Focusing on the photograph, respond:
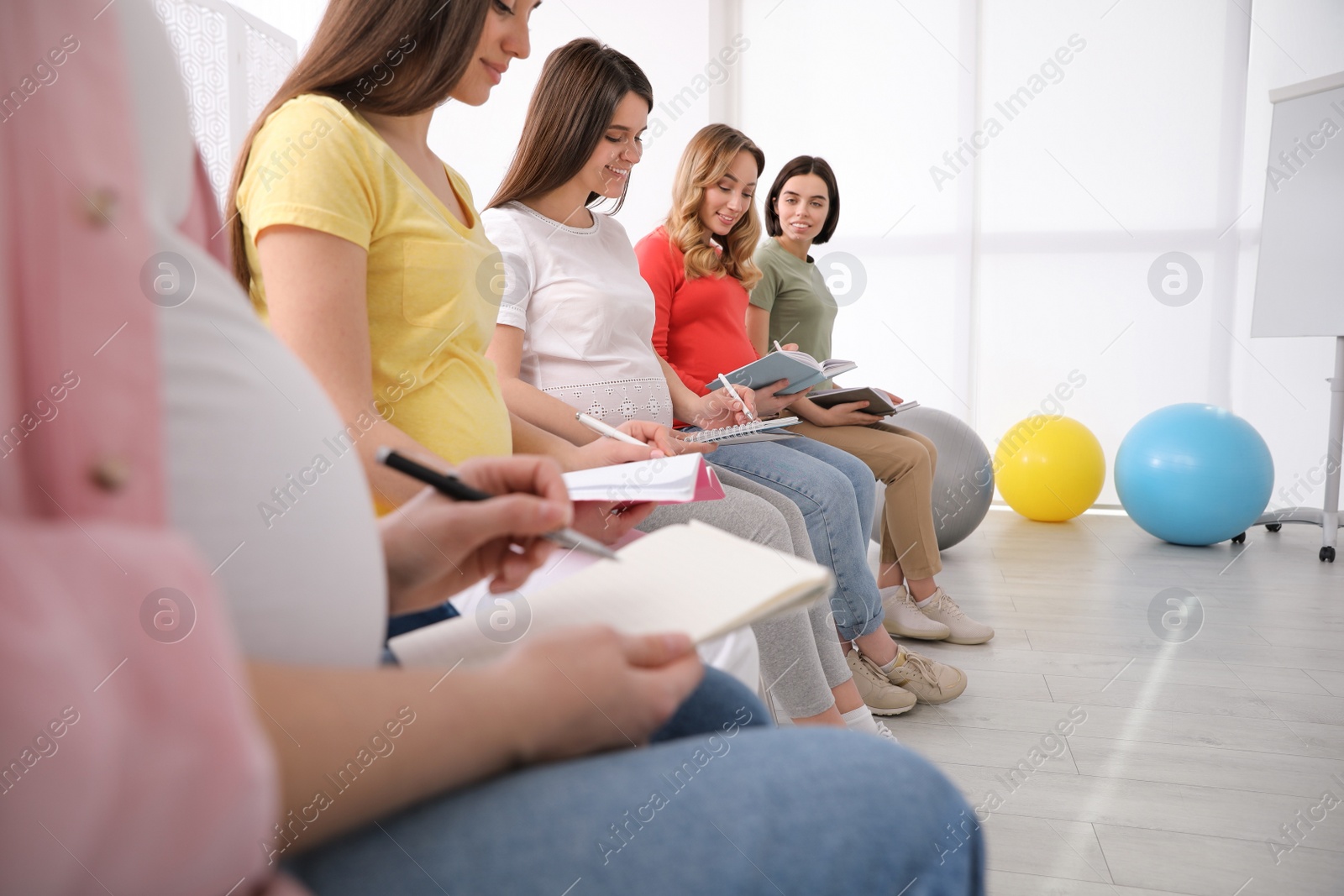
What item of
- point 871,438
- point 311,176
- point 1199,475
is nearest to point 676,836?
point 311,176

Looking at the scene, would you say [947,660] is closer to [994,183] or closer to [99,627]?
[99,627]

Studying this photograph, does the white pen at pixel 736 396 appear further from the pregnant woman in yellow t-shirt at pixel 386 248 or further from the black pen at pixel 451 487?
the black pen at pixel 451 487

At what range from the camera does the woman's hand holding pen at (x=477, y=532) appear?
2.01ft

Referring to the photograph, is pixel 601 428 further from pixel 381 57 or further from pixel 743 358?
pixel 743 358

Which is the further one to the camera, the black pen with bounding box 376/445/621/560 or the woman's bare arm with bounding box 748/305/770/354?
the woman's bare arm with bounding box 748/305/770/354

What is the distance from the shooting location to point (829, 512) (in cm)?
170

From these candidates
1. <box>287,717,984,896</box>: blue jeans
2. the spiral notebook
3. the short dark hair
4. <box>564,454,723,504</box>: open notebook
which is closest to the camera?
<box>287,717,984,896</box>: blue jeans

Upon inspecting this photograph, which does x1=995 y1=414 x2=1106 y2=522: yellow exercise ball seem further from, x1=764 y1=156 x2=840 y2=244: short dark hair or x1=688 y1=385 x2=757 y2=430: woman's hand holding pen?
x1=688 y1=385 x2=757 y2=430: woman's hand holding pen

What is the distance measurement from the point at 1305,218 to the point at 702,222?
93.4 inches

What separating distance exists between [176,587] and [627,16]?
4.73 m

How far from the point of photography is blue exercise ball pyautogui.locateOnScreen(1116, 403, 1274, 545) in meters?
3.12

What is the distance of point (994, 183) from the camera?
14.1ft

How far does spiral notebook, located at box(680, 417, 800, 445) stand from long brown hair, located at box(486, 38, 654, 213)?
547 mm

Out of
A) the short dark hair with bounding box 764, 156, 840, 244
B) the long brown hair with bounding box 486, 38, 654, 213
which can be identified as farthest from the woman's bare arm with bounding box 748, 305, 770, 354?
the long brown hair with bounding box 486, 38, 654, 213
